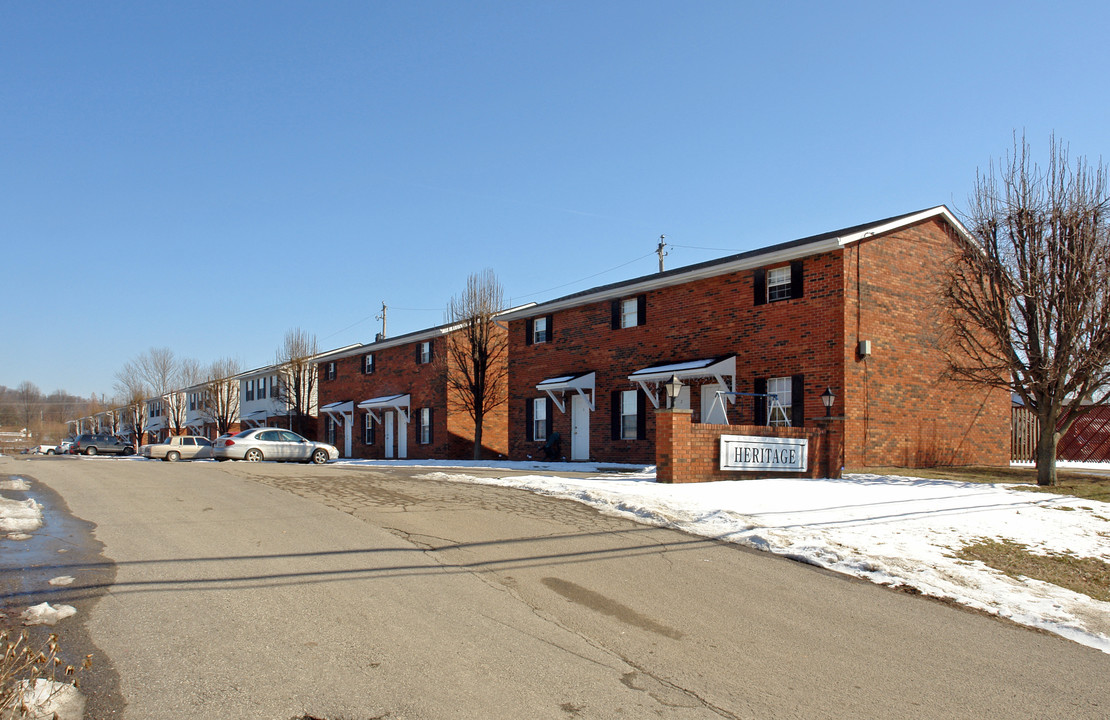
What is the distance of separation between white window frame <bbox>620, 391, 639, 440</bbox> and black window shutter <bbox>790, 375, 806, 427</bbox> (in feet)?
18.6

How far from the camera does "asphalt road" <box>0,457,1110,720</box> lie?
182 inches

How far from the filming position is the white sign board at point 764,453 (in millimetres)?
15852

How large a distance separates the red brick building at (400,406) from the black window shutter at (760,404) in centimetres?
1457

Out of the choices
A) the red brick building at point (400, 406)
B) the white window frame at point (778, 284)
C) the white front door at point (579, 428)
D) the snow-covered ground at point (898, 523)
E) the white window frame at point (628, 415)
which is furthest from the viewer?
the red brick building at point (400, 406)

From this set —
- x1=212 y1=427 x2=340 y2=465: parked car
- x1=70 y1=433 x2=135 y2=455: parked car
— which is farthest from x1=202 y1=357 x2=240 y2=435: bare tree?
x1=212 y1=427 x2=340 y2=465: parked car

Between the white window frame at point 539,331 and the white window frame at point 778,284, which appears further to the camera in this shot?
the white window frame at point 539,331

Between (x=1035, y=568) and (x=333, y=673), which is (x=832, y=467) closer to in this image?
(x=1035, y=568)

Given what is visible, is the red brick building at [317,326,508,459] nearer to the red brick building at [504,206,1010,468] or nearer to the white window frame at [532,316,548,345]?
the white window frame at [532,316,548,345]

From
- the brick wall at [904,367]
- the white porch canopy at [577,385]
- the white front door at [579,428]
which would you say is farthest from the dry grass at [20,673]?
the white front door at [579,428]

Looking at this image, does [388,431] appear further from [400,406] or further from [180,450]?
[180,450]

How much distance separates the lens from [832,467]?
678 inches

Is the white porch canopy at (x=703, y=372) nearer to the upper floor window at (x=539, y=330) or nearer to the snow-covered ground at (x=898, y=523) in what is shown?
the snow-covered ground at (x=898, y=523)

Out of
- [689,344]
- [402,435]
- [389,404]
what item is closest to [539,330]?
[689,344]

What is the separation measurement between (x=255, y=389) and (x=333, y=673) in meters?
56.8
